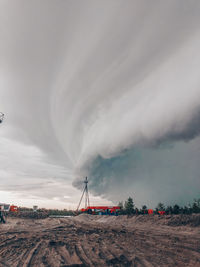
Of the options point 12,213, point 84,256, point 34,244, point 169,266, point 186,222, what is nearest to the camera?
point 169,266

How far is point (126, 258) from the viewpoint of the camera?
1038 centimetres

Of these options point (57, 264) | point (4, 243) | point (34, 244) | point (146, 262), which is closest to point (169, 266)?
point (146, 262)

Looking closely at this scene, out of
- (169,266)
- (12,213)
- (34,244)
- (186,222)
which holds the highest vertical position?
(12,213)

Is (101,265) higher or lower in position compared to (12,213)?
lower

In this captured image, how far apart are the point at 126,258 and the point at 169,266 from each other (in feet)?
7.48

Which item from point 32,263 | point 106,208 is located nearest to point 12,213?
point 106,208

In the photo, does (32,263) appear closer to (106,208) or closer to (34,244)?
(34,244)

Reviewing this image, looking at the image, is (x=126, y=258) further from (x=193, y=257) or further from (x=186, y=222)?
(x=186, y=222)

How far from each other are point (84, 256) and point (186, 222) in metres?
21.6

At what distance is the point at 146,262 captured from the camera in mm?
10023

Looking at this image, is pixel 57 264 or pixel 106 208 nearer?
pixel 57 264

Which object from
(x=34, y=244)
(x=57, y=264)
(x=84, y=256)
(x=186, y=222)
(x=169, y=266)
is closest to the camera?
(x=57, y=264)

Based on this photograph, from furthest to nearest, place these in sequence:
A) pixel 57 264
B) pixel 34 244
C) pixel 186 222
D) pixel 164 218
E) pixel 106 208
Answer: pixel 106 208 → pixel 164 218 → pixel 186 222 → pixel 34 244 → pixel 57 264

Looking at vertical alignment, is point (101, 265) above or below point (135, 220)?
below
